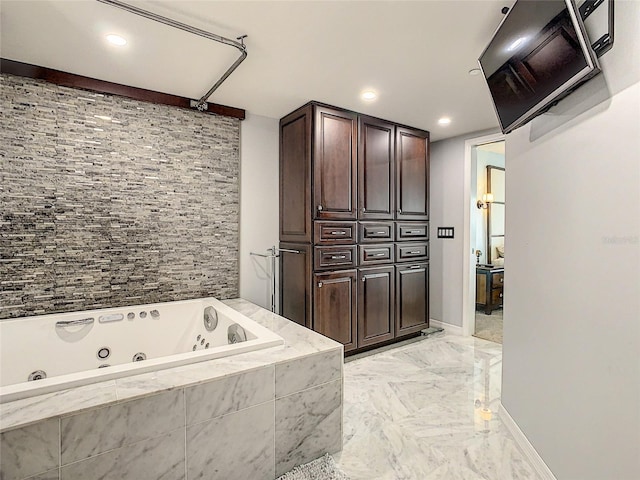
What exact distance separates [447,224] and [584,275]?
2811mm

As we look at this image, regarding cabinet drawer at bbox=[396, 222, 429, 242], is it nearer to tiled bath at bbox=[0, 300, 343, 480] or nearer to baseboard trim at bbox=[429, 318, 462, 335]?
baseboard trim at bbox=[429, 318, 462, 335]

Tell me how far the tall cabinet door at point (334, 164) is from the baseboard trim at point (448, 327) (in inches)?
74.5

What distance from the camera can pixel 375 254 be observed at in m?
3.34

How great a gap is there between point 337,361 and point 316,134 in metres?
1.87

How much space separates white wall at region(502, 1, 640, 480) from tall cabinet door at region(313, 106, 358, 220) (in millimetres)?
1464

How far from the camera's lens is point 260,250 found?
326 cm

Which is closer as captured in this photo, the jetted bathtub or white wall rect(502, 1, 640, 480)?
white wall rect(502, 1, 640, 480)

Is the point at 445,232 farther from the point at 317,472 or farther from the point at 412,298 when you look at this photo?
the point at 317,472

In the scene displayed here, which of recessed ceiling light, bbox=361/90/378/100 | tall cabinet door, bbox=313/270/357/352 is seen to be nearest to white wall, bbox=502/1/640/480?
recessed ceiling light, bbox=361/90/378/100

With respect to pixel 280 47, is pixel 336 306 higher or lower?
lower

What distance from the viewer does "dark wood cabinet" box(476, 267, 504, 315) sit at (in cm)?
490

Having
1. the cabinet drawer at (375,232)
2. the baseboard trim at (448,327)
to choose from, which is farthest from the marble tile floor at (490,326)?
the cabinet drawer at (375,232)

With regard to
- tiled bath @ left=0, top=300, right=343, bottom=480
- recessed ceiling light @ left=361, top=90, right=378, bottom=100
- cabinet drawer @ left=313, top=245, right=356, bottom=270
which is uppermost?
recessed ceiling light @ left=361, top=90, right=378, bottom=100

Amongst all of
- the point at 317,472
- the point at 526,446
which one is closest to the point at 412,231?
the point at 526,446
